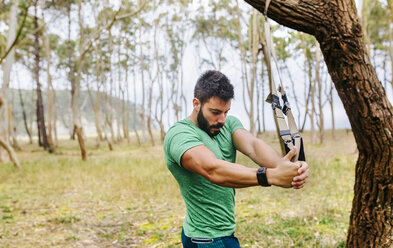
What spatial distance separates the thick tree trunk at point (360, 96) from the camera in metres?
2.35

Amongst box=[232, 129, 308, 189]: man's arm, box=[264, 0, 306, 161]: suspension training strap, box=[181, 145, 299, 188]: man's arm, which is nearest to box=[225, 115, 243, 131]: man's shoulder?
box=[232, 129, 308, 189]: man's arm

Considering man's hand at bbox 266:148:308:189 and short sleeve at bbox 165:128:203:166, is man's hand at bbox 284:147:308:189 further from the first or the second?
short sleeve at bbox 165:128:203:166

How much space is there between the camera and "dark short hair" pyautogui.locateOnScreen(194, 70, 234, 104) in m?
1.97

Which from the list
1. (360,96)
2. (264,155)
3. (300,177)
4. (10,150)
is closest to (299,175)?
(300,177)

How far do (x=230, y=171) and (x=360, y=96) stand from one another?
1345 millimetres

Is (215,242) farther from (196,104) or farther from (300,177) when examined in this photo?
(196,104)

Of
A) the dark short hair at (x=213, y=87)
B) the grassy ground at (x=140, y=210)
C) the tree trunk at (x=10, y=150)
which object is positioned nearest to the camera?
the dark short hair at (x=213, y=87)

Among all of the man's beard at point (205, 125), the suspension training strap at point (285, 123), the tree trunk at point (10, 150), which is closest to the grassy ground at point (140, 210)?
the tree trunk at point (10, 150)

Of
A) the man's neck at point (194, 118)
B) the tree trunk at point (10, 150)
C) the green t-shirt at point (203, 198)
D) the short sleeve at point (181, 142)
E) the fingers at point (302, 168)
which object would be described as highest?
the man's neck at point (194, 118)

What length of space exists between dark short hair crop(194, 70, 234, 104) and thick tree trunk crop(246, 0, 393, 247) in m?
0.71

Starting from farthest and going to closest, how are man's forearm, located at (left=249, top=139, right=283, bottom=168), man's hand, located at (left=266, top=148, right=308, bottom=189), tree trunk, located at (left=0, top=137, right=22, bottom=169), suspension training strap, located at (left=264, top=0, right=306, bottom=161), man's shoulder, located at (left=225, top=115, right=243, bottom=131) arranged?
tree trunk, located at (left=0, top=137, right=22, bottom=169) → man's shoulder, located at (left=225, top=115, right=243, bottom=131) → man's forearm, located at (left=249, top=139, right=283, bottom=168) → suspension training strap, located at (left=264, top=0, right=306, bottom=161) → man's hand, located at (left=266, top=148, right=308, bottom=189)

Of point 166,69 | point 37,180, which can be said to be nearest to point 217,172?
point 37,180

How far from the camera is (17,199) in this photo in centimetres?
793

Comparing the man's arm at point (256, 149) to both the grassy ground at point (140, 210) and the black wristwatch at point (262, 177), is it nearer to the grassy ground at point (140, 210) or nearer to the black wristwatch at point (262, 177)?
Answer: the black wristwatch at point (262, 177)
